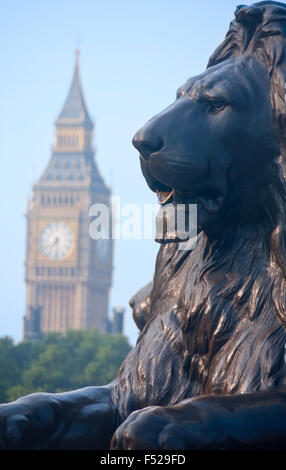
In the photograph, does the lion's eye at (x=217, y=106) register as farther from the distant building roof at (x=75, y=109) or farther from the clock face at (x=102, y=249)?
the distant building roof at (x=75, y=109)

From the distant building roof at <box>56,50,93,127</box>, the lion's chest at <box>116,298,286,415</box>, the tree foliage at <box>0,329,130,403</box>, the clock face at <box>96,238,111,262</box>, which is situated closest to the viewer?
the lion's chest at <box>116,298,286,415</box>

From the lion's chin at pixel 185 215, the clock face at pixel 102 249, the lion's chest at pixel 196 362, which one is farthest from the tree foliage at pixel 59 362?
the lion's chin at pixel 185 215

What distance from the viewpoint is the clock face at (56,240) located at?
74.8m

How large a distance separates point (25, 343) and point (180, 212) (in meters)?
47.8

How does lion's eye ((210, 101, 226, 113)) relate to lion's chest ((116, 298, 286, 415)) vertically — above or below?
above

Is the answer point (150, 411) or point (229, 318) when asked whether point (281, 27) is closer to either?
point (229, 318)

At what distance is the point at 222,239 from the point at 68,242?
2883 inches

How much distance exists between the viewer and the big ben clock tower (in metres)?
74.8

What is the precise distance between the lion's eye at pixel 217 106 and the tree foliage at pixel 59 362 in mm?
36516

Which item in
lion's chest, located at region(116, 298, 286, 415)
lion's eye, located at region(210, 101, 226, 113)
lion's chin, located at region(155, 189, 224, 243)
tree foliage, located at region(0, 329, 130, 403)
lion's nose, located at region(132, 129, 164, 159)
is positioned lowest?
tree foliage, located at region(0, 329, 130, 403)

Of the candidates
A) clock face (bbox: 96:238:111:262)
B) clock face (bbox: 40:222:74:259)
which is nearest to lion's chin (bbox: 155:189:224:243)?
clock face (bbox: 40:222:74:259)

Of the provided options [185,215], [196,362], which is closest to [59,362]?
[196,362]

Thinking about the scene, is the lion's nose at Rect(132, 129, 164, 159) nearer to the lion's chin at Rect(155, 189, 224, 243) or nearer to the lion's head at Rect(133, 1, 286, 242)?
the lion's head at Rect(133, 1, 286, 242)

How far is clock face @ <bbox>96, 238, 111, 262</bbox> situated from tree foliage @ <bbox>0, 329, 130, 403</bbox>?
836 inches
